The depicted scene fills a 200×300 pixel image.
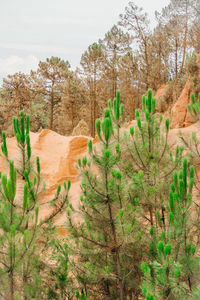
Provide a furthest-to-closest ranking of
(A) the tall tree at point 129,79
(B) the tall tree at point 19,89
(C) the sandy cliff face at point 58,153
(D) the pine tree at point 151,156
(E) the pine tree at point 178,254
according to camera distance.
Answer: (A) the tall tree at point 129,79 < (B) the tall tree at point 19,89 < (C) the sandy cliff face at point 58,153 < (D) the pine tree at point 151,156 < (E) the pine tree at point 178,254

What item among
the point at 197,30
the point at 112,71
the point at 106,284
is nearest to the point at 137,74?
the point at 112,71

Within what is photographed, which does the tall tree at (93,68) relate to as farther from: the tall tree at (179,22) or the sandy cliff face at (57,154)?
the sandy cliff face at (57,154)

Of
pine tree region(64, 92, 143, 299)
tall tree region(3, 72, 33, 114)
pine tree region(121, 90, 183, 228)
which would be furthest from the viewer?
tall tree region(3, 72, 33, 114)

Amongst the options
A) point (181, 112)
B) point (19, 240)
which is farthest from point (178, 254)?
point (181, 112)

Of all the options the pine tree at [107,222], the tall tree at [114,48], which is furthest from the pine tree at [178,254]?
the tall tree at [114,48]

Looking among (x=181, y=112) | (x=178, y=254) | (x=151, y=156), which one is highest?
(x=181, y=112)

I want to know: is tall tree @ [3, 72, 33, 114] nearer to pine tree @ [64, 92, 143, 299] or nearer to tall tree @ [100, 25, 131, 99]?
tall tree @ [100, 25, 131, 99]

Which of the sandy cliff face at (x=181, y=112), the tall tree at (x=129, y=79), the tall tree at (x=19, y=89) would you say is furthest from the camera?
the tall tree at (x=129, y=79)

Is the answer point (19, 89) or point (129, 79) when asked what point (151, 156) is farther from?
point (129, 79)

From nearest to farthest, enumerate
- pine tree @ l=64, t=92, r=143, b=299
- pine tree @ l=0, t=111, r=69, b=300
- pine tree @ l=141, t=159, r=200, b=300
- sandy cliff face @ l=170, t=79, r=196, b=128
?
pine tree @ l=141, t=159, r=200, b=300 → pine tree @ l=0, t=111, r=69, b=300 → pine tree @ l=64, t=92, r=143, b=299 → sandy cliff face @ l=170, t=79, r=196, b=128

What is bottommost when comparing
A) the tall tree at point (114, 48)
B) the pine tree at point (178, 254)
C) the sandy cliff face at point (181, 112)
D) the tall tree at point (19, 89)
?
the pine tree at point (178, 254)

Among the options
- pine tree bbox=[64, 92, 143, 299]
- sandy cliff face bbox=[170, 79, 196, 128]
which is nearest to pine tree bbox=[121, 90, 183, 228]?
pine tree bbox=[64, 92, 143, 299]

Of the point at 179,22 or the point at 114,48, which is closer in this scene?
Result: the point at 179,22

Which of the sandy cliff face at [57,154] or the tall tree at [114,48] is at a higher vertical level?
the tall tree at [114,48]
